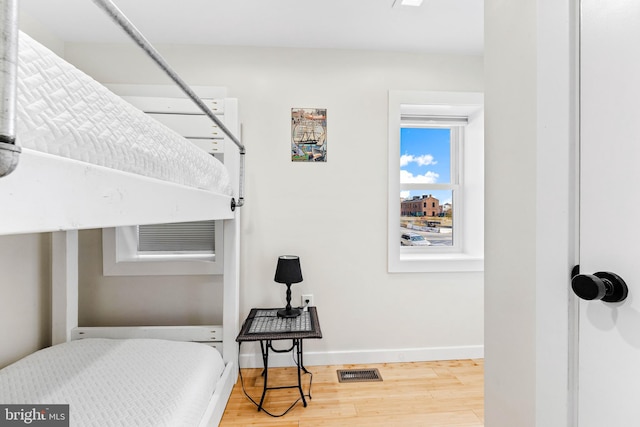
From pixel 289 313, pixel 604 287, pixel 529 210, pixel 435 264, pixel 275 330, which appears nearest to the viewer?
pixel 604 287

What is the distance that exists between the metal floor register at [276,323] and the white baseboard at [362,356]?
1.14 ft

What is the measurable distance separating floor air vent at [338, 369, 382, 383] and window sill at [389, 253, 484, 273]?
69cm

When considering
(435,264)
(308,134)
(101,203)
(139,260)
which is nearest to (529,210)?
(101,203)

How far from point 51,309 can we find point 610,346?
8.80ft

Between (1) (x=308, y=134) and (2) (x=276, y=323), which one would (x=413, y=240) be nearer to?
(1) (x=308, y=134)

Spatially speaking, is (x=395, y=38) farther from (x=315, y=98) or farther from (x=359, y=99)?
(x=315, y=98)

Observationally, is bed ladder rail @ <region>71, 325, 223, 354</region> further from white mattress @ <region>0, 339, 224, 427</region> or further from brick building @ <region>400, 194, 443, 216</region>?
brick building @ <region>400, 194, 443, 216</region>

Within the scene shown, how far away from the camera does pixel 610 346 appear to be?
1.96ft

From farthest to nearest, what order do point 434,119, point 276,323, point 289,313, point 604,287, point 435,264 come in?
point 434,119
point 435,264
point 289,313
point 276,323
point 604,287

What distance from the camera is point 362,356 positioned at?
214 cm

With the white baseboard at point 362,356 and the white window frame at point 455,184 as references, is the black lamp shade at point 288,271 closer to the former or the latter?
the white baseboard at point 362,356

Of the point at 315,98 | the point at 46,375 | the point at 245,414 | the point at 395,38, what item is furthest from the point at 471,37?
the point at 46,375

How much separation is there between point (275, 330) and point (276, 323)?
0.10 meters

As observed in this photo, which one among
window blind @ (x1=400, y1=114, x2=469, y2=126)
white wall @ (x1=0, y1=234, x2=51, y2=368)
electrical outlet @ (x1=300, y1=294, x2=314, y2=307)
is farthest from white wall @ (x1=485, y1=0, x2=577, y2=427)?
white wall @ (x1=0, y1=234, x2=51, y2=368)
